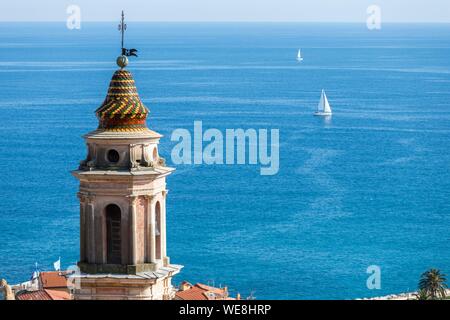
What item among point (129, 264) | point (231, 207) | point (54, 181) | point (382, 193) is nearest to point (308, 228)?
point (231, 207)

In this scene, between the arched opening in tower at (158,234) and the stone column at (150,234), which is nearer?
the stone column at (150,234)

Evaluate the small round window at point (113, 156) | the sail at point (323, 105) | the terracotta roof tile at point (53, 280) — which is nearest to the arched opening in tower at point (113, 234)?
the small round window at point (113, 156)

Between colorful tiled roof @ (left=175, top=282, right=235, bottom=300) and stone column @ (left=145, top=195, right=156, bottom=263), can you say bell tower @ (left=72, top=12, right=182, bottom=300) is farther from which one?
colorful tiled roof @ (left=175, top=282, right=235, bottom=300)

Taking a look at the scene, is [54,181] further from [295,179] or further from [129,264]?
[129,264]

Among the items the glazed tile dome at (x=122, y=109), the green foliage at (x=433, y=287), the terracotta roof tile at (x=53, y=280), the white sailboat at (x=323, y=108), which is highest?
the white sailboat at (x=323, y=108)

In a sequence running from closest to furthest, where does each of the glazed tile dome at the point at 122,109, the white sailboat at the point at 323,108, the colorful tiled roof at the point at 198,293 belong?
the glazed tile dome at the point at 122,109 → the colorful tiled roof at the point at 198,293 → the white sailboat at the point at 323,108

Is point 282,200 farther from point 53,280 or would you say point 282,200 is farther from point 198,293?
point 198,293

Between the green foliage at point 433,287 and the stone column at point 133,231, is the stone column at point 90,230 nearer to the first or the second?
the stone column at point 133,231
